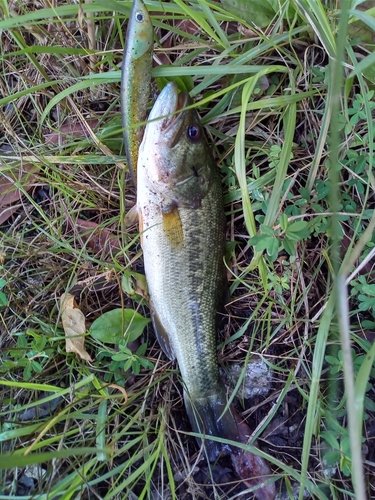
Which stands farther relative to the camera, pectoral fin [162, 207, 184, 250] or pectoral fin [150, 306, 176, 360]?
pectoral fin [150, 306, 176, 360]

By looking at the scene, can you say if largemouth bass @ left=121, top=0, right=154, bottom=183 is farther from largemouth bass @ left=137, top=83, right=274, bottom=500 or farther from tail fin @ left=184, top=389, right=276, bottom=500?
tail fin @ left=184, top=389, right=276, bottom=500

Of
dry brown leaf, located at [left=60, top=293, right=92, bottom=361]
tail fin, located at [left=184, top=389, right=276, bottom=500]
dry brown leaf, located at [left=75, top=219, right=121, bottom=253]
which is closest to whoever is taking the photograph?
tail fin, located at [left=184, top=389, right=276, bottom=500]

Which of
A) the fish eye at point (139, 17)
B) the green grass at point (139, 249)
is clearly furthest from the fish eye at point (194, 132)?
the fish eye at point (139, 17)

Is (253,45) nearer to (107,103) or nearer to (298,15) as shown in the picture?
(298,15)

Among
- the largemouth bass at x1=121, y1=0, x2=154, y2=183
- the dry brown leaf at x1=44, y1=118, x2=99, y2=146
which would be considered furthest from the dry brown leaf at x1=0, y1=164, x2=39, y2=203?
the largemouth bass at x1=121, y1=0, x2=154, y2=183

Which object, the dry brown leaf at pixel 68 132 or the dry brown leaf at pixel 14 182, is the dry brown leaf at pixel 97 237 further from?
the dry brown leaf at pixel 68 132
